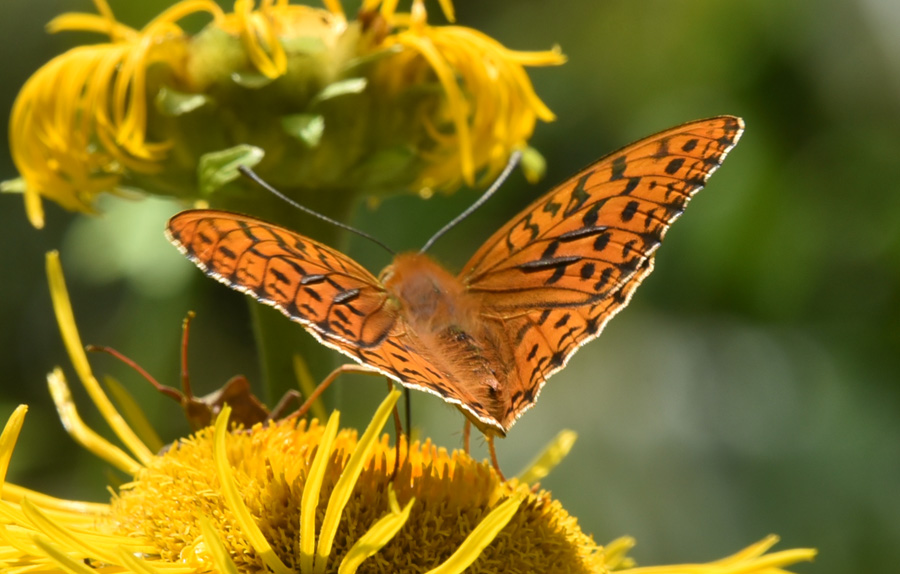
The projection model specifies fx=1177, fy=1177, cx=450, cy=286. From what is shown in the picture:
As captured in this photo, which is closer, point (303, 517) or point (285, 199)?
point (303, 517)

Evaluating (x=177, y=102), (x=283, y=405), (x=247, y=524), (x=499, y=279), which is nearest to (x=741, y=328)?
(x=499, y=279)

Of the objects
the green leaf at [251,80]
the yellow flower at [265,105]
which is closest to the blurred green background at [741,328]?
the yellow flower at [265,105]

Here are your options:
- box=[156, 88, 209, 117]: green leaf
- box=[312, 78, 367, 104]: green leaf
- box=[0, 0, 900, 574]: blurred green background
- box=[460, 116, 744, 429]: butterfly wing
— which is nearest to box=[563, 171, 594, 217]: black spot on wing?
box=[460, 116, 744, 429]: butterfly wing

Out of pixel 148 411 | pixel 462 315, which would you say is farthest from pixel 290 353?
pixel 148 411

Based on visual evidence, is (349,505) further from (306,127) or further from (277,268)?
(306,127)

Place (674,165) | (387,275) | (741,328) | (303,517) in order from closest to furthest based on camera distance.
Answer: (303,517), (674,165), (387,275), (741,328)

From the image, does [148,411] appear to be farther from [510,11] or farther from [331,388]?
[510,11]
